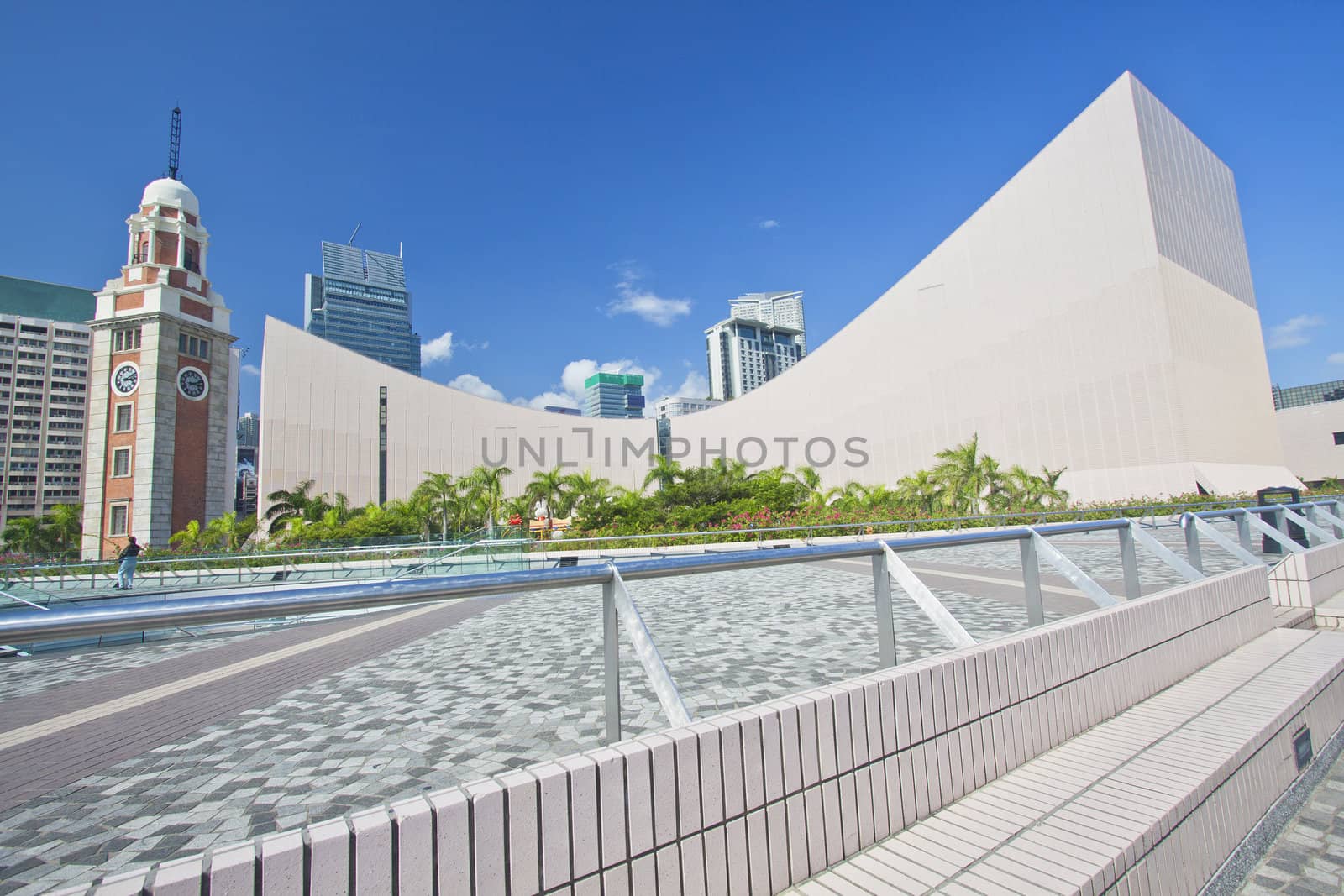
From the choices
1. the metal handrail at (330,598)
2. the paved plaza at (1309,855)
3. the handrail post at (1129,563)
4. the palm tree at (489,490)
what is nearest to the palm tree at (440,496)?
the palm tree at (489,490)

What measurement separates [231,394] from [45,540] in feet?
45.7

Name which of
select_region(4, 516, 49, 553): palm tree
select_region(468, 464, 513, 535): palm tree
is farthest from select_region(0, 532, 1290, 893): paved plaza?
select_region(4, 516, 49, 553): palm tree

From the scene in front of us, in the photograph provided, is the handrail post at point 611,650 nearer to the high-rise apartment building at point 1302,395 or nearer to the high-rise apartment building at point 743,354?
the high-rise apartment building at point 1302,395

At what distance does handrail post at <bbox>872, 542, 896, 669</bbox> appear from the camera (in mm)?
2266

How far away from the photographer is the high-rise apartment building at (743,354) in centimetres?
14912

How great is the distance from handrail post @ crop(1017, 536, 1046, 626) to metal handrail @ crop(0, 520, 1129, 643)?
43.5 inches

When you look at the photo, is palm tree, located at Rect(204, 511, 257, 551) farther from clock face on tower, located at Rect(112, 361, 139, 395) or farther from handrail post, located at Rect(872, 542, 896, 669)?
handrail post, located at Rect(872, 542, 896, 669)

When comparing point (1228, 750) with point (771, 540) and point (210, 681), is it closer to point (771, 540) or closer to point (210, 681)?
point (210, 681)

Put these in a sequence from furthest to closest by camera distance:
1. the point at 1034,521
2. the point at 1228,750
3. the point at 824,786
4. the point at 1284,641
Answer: the point at 1034,521
the point at 1284,641
the point at 1228,750
the point at 824,786

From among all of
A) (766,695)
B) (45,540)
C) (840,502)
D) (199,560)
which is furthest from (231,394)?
(766,695)

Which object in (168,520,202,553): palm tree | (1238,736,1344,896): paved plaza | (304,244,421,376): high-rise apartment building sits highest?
(304,244,421,376): high-rise apartment building

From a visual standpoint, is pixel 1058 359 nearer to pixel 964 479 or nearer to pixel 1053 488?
pixel 1053 488

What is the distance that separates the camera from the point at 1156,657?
2.93m

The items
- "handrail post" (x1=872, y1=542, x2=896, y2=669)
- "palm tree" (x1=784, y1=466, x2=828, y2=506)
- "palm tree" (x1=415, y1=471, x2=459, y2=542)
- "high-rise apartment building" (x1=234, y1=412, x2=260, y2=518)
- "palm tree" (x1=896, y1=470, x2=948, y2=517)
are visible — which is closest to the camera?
"handrail post" (x1=872, y1=542, x2=896, y2=669)
